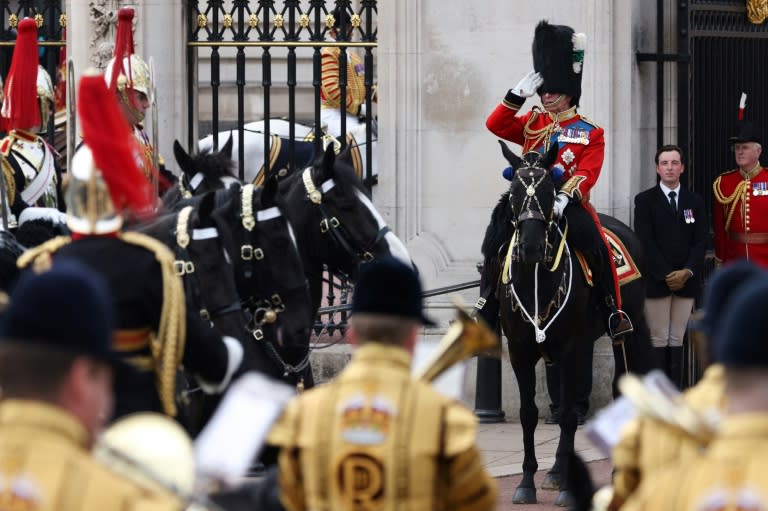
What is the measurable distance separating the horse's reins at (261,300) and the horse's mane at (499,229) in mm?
2574

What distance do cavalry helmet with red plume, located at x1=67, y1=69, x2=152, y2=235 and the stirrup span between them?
5825mm

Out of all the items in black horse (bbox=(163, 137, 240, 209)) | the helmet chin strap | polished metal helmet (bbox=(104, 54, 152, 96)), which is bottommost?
black horse (bbox=(163, 137, 240, 209))

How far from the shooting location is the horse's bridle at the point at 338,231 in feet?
34.0

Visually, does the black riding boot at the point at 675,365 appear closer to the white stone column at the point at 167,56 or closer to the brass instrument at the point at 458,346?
the white stone column at the point at 167,56

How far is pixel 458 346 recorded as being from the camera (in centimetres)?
550

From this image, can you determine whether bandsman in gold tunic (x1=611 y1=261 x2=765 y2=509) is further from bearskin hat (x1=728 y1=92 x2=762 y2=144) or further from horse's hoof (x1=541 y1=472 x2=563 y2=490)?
bearskin hat (x1=728 y1=92 x2=762 y2=144)

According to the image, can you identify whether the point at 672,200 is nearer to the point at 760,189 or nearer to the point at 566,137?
the point at 760,189

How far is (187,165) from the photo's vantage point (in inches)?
385

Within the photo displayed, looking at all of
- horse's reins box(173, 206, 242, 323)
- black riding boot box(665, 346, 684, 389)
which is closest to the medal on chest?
black riding boot box(665, 346, 684, 389)

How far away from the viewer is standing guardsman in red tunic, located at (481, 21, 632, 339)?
11.4 meters

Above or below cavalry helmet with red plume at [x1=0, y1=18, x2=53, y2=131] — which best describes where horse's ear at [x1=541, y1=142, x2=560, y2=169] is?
below

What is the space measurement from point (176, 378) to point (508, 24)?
8116 millimetres

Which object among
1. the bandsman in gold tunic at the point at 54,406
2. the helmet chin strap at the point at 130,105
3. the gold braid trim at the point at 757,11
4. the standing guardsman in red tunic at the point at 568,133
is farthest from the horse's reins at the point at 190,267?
the gold braid trim at the point at 757,11

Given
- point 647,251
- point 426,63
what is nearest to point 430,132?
point 426,63
